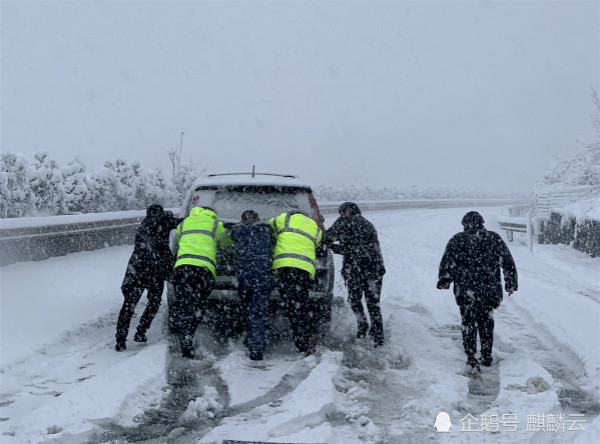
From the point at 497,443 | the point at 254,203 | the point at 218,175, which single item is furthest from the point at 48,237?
the point at 497,443

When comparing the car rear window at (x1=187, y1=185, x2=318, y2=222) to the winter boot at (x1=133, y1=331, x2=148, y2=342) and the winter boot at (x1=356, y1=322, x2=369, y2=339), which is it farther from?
the winter boot at (x1=133, y1=331, x2=148, y2=342)

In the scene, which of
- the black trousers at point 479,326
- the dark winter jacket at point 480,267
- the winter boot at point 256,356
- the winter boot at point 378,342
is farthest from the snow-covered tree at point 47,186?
the black trousers at point 479,326

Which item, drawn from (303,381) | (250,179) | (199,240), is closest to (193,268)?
(199,240)

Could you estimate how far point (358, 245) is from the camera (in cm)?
716

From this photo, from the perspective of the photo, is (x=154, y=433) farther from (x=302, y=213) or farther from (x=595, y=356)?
(x=595, y=356)

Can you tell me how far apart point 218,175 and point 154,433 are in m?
3.86

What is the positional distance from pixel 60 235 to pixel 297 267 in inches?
299

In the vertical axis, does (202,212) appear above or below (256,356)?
above

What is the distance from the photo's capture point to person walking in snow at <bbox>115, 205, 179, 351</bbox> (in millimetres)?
6828

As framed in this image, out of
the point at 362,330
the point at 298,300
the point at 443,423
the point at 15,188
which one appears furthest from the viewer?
the point at 15,188

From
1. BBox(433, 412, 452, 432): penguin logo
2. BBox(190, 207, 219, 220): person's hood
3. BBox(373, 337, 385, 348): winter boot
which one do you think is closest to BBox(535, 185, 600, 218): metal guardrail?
BBox(373, 337, 385, 348): winter boot

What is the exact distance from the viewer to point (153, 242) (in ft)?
22.5

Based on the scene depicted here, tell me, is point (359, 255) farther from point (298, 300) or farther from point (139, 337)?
point (139, 337)

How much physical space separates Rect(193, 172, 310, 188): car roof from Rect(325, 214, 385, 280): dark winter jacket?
657 mm
